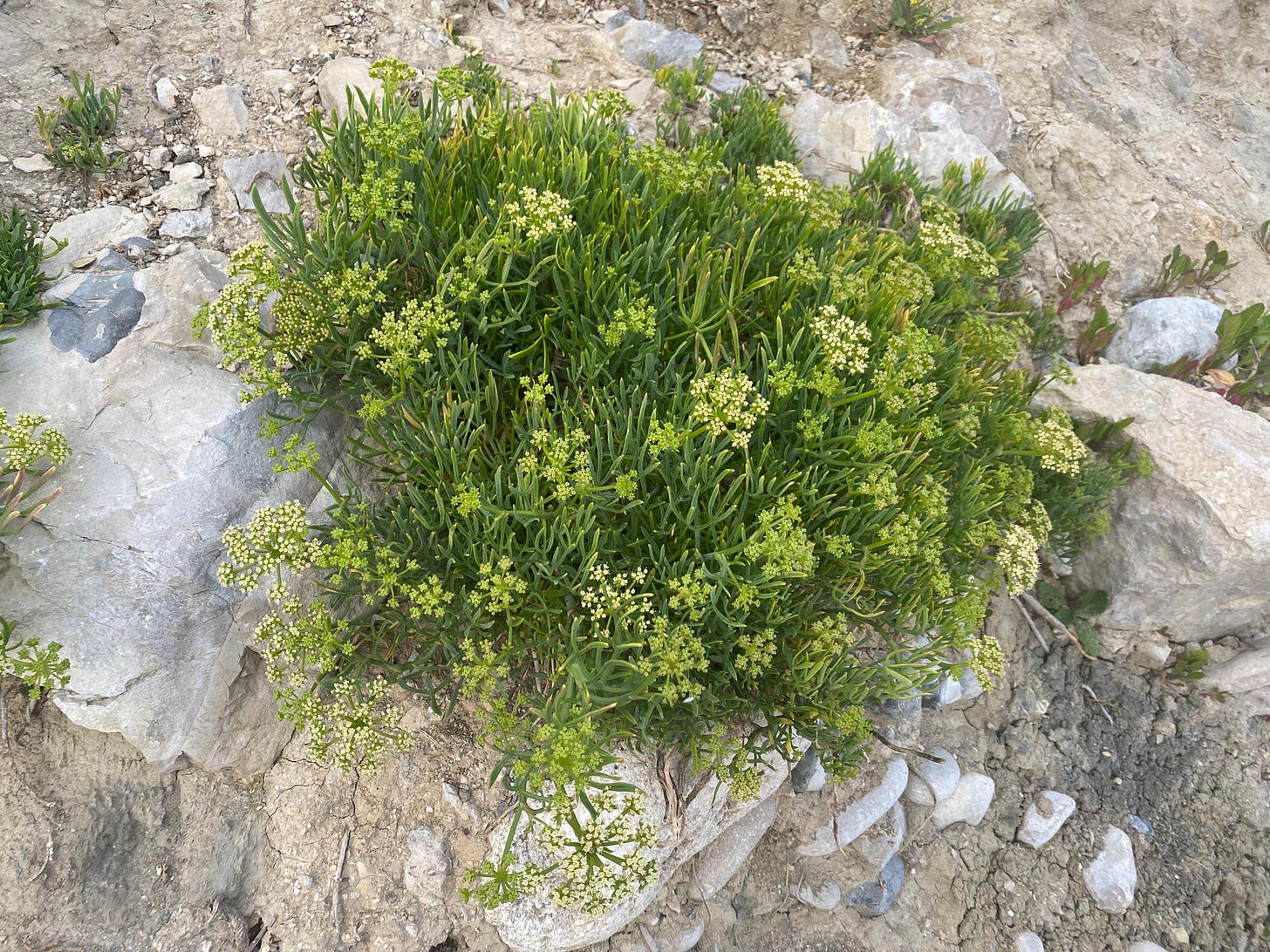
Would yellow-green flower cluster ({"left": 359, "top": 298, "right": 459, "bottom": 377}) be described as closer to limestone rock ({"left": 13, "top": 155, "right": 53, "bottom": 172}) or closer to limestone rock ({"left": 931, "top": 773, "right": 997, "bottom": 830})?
limestone rock ({"left": 13, "top": 155, "right": 53, "bottom": 172})

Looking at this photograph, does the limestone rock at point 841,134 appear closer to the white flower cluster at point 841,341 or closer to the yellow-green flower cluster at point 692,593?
the white flower cluster at point 841,341

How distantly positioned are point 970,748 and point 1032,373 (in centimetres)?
245

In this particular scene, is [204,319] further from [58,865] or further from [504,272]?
[58,865]

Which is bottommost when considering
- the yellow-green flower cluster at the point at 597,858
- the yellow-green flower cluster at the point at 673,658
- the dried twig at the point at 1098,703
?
the dried twig at the point at 1098,703

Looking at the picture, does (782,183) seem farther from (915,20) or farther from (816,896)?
(915,20)

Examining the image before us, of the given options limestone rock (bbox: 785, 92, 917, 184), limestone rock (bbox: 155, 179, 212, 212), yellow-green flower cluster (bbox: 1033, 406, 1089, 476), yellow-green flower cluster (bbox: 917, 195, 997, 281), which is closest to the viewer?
yellow-green flower cluster (bbox: 917, 195, 997, 281)

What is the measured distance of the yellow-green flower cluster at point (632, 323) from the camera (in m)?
2.96

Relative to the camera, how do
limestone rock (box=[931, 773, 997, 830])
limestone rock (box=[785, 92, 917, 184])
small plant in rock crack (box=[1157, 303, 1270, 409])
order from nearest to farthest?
limestone rock (box=[931, 773, 997, 830]) → small plant in rock crack (box=[1157, 303, 1270, 409]) → limestone rock (box=[785, 92, 917, 184])

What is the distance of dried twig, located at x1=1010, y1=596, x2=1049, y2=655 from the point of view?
4.64m

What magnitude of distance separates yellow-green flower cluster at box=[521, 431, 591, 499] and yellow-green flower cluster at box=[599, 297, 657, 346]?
43cm

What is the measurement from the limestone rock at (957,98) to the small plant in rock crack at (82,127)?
5.24 meters

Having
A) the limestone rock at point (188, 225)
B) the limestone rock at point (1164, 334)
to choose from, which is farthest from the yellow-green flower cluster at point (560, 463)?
the limestone rock at point (1164, 334)

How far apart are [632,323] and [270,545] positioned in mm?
1555

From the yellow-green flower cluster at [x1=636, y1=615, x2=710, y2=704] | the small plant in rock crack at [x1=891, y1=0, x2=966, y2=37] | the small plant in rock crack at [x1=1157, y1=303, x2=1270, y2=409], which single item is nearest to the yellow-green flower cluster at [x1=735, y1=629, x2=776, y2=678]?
the yellow-green flower cluster at [x1=636, y1=615, x2=710, y2=704]
